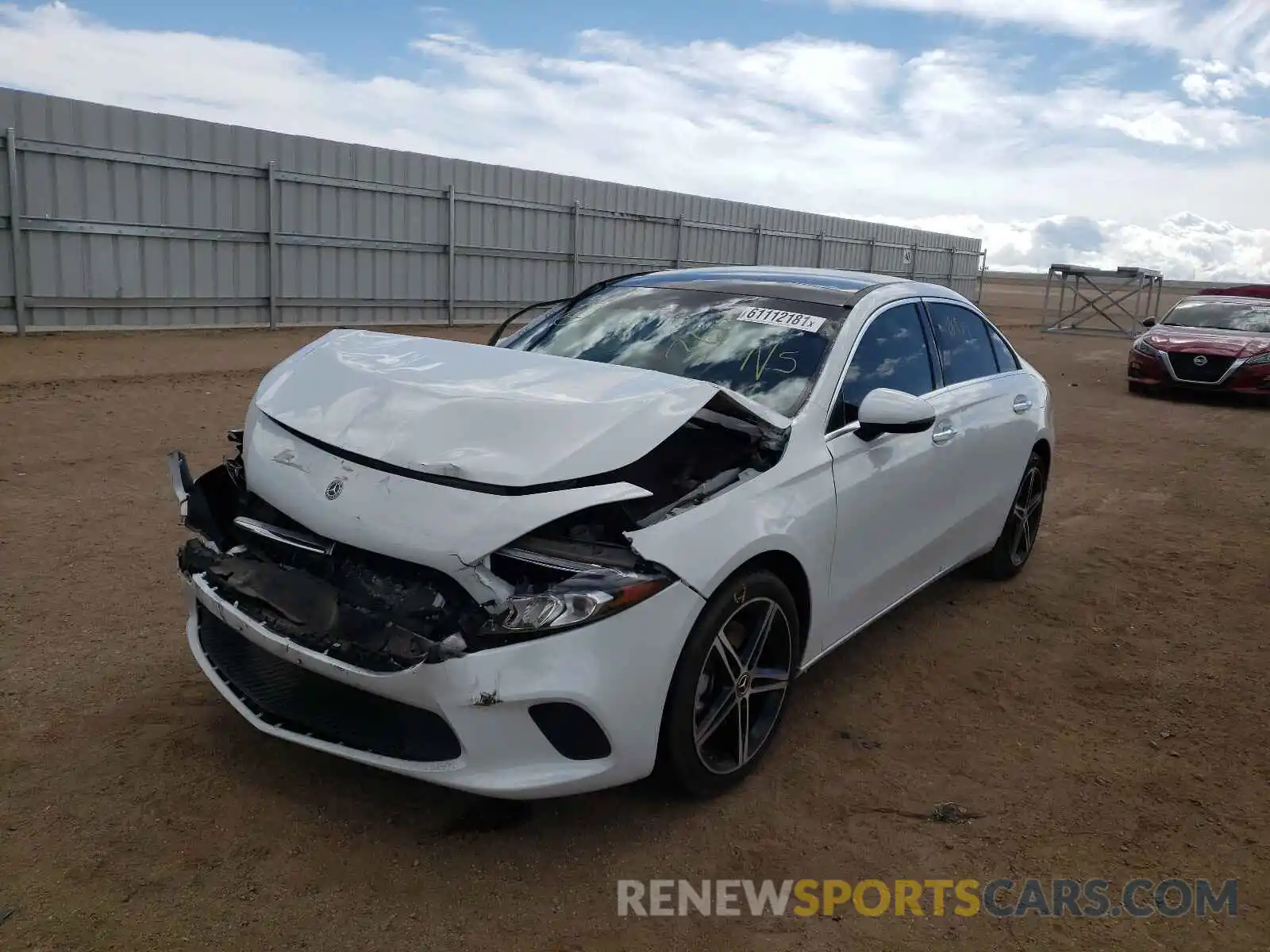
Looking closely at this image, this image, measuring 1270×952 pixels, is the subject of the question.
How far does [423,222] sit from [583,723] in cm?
1471

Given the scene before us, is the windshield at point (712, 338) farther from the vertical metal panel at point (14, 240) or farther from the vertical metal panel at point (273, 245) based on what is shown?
the vertical metal panel at point (273, 245)

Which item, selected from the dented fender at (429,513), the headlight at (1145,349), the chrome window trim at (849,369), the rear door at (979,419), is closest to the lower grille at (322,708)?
the dented fender at (429,513)

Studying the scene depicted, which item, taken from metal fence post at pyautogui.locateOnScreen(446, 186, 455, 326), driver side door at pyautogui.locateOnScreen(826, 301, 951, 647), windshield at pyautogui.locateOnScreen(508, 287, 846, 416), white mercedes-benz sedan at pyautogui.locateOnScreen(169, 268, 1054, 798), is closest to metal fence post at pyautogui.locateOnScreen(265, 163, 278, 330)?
metal fence post at pyautogui.locateOnScreen(446, 186, 455, 326)

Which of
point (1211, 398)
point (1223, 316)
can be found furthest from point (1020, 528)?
point (1223, 316)

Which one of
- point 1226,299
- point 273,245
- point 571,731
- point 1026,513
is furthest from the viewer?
point 1226,299

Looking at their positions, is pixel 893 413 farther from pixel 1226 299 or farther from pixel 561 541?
pixel 1226 299

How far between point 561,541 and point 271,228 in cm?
1271

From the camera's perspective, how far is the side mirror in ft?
11.3

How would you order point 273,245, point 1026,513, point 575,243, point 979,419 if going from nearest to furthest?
point 979,419, point 1026,513, point 273,245, point 575,243

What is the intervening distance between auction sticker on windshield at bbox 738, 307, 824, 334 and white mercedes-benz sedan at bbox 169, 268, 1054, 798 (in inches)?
0.5

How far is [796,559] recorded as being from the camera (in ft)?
10.5

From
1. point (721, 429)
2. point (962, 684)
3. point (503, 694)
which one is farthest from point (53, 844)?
point (962, 684)

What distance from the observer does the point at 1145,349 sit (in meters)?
13.6

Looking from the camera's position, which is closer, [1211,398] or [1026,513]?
[1026,513]
